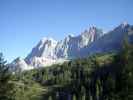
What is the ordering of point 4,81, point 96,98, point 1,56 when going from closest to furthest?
point 4,81
point 1,56
point 96,98

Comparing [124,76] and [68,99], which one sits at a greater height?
[124,76]

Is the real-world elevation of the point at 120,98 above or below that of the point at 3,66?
below

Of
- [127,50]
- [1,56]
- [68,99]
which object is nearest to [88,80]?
[68,99]

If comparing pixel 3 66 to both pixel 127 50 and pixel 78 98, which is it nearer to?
pixel 127 50

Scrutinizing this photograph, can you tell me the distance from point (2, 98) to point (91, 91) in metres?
155

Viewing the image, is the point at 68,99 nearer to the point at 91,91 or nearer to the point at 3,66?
the point at 91,91

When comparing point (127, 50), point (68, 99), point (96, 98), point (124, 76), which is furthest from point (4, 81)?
point (68, 99)

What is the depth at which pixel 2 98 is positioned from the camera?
890 inches

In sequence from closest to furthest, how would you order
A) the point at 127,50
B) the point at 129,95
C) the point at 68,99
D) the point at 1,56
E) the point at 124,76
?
the point at 1,56, the point at 129,95, the point at 124,76, the point at 127,50, the point at 68,99

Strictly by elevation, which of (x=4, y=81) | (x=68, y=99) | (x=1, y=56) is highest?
(x=1, y=56)

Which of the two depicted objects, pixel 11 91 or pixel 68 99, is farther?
pixel 68 99

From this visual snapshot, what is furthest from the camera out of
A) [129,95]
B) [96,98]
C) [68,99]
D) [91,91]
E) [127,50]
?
[68,99]

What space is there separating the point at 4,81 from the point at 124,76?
1834cm

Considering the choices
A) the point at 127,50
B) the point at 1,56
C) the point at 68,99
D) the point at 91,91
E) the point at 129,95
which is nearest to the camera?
the point at 1,56
